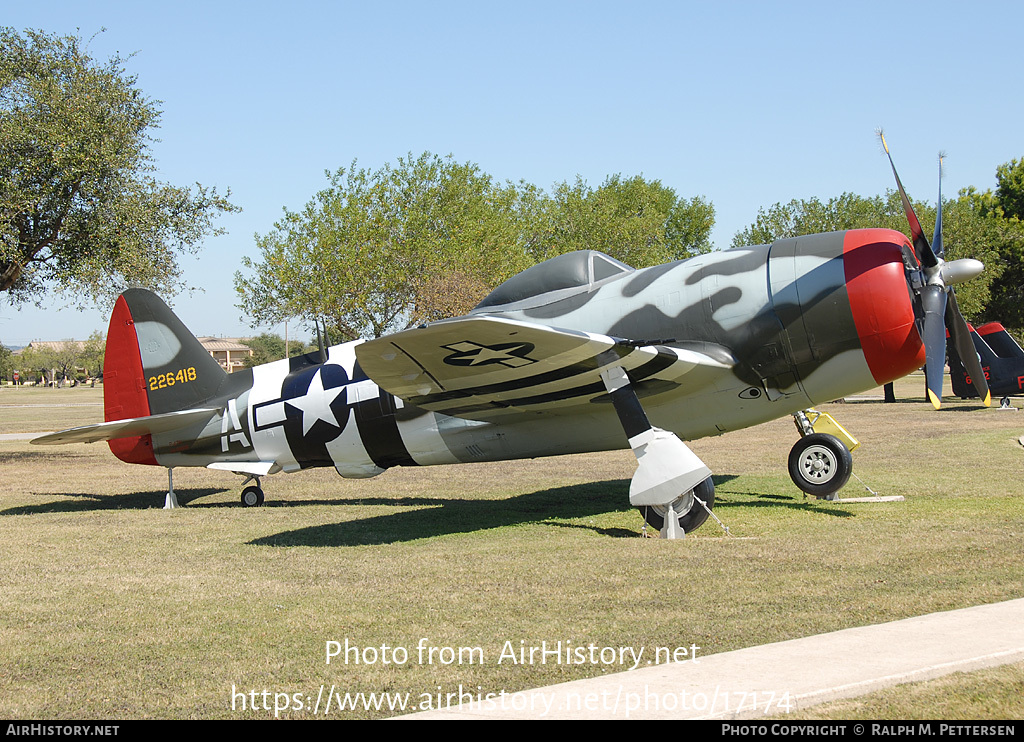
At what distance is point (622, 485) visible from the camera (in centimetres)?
1370

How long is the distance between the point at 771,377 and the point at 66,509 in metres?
10.3

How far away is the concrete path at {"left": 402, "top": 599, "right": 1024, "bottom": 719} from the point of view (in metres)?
4.04

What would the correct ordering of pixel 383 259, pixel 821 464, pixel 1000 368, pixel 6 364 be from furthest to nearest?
pixel 6 364, pixel 383 259, pixel 1000 368, pixel 821 464

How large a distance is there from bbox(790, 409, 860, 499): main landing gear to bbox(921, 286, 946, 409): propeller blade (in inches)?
79.7

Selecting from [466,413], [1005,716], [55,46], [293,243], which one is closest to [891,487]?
[466,413]

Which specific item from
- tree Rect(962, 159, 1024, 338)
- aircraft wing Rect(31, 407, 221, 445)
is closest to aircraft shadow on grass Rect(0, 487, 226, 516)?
aircraft wing Rect(31, 407, 221, 445)

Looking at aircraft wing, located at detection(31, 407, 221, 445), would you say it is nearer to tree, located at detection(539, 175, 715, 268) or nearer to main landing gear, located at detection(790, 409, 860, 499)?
main landing gear, located at detection(790, 409, 860, 499)

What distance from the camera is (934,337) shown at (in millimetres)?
8602

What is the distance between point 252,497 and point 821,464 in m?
8.15

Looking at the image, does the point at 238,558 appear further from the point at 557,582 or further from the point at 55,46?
the point at 55,46

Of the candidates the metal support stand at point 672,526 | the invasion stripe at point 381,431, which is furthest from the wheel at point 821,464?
the invasion stripe at point 381,431

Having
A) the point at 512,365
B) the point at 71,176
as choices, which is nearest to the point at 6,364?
the point at 71,176

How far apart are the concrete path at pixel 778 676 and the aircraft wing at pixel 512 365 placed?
3.86m

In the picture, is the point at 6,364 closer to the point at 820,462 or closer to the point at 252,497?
the point at 252,497
